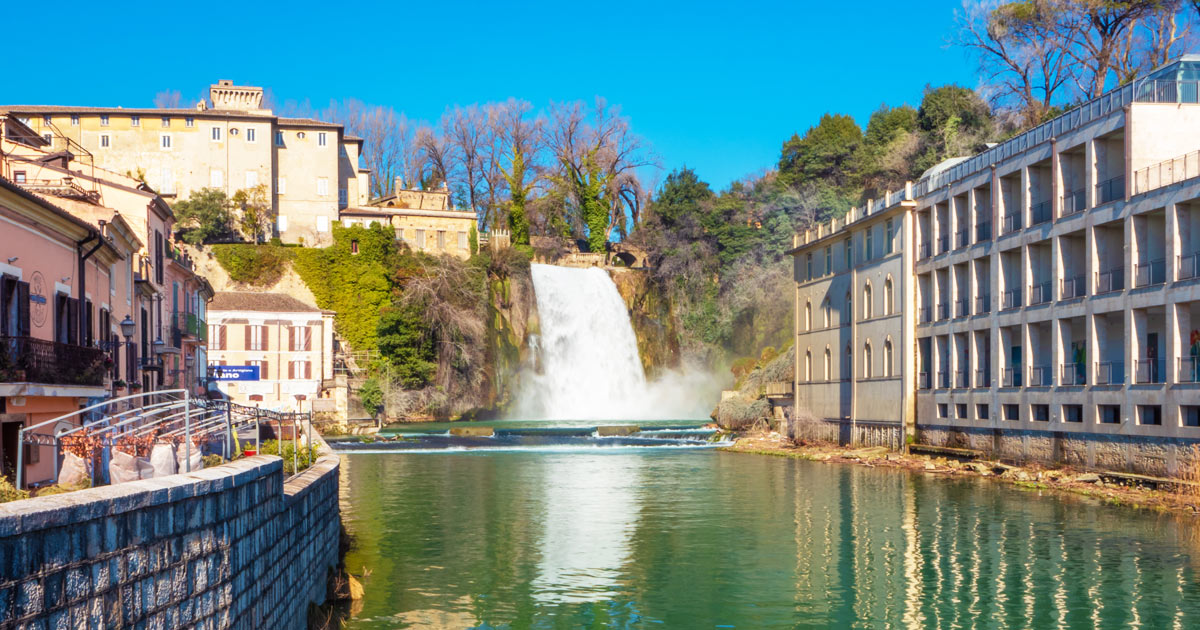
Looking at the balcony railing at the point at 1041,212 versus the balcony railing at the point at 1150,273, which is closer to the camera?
the balcony railing at the point at 1150,273

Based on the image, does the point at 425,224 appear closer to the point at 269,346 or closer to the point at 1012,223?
the point at 269,346

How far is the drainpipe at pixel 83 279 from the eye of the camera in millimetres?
21891

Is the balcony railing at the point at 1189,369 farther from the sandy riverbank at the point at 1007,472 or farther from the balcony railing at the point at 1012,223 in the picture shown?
the balcony railing at the point at 1012,223

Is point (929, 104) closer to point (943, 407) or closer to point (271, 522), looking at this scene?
point (943, 407)

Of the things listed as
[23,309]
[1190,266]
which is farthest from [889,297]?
[23,309]

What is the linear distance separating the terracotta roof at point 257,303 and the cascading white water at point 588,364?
1539 centimetres

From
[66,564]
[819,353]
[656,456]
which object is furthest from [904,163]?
[66,564]

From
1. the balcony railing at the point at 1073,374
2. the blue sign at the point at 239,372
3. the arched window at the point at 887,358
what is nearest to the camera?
the balcony railing at the point at 1073,374

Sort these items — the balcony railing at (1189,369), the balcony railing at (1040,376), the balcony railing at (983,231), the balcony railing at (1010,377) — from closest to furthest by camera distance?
the balcony railing at (1189,369) → the balcony railing at (1040,376) → the balcony railing at (1010,377) → the balcony railing at (983,231)

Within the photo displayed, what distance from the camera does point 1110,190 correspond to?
99.1ft

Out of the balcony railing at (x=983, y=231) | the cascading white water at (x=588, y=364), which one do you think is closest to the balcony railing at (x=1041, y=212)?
the balcony railing at (x=983, y=231)

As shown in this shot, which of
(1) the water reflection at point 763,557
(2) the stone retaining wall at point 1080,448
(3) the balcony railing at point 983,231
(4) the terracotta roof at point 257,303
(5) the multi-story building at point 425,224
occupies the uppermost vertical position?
(5) the multi-story building at point 425,224

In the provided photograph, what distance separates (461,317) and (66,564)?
192 ft

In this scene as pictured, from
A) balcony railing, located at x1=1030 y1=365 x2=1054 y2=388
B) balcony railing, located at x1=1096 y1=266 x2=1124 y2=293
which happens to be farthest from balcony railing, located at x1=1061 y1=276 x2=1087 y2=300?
balcony railing, located at x1=1030 y1=365 x2=1054 y2=388
